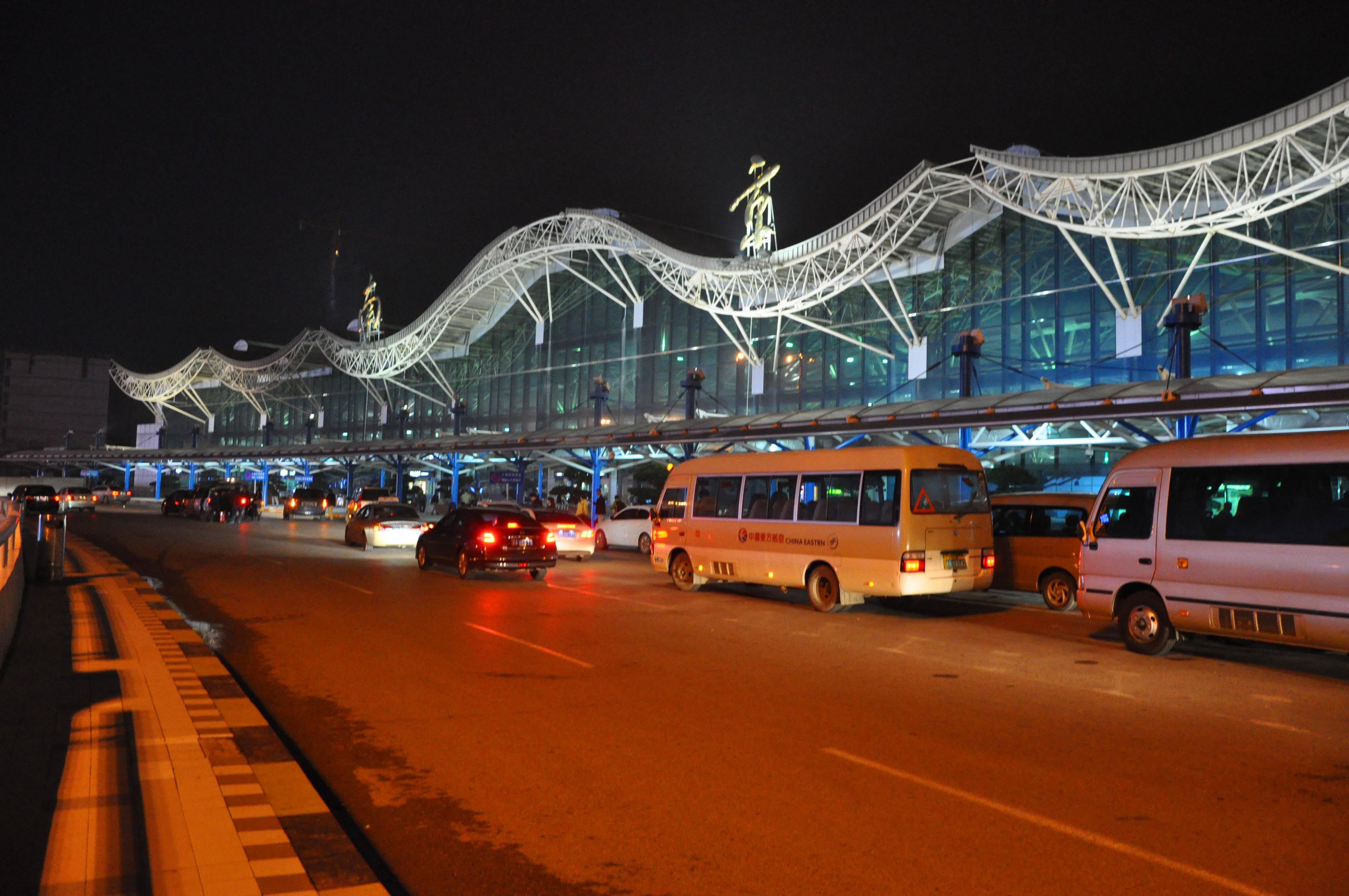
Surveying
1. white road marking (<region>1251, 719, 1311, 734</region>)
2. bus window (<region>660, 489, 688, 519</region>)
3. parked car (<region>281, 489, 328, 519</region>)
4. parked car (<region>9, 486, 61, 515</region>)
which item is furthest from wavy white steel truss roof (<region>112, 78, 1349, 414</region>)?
parked car (<region>9, 486, 61, 515</region>)

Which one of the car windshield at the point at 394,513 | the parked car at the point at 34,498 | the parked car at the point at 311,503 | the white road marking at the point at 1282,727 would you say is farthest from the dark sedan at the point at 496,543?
the parked car at the point at 311,503

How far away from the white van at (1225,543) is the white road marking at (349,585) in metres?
11.7

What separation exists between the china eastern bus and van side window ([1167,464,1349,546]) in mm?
3492

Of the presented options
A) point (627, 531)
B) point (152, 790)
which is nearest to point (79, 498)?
point (627, 531)

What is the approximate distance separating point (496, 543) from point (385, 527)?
1016cm

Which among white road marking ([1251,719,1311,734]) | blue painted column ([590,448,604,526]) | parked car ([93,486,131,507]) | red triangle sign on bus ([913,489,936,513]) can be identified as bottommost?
white road marking ([1251,719,1311,734])

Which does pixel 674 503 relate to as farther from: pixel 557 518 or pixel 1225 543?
pixel 1225 543

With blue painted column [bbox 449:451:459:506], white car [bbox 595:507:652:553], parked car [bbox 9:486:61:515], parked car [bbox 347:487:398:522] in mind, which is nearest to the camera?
white car [bbox 595:507:652:553]

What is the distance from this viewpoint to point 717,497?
57.2 ft

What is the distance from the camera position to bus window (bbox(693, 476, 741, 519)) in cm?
1697

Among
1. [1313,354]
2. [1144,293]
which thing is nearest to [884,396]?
[1144,293]

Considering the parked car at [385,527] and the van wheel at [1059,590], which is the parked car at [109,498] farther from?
the van wheel at [1059,590]

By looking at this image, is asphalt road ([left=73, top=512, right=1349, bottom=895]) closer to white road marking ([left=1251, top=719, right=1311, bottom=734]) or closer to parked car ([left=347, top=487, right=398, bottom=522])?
white road marking ([left=1251, top=719, right=1311, bottom=734])

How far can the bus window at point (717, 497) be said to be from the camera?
16969mm
